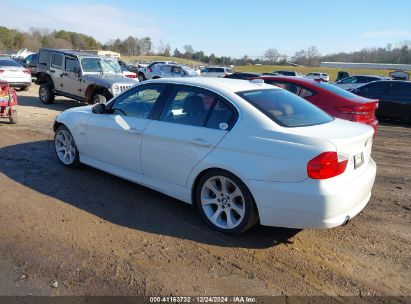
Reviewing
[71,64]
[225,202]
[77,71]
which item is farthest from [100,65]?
[225,202]

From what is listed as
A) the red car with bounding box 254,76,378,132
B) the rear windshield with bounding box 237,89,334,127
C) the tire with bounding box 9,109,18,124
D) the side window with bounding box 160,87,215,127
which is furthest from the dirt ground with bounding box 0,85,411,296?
the tire with bounding box 9,109,18,124

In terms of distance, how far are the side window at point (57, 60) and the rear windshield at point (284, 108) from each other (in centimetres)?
1072

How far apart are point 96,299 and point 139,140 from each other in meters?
2.22

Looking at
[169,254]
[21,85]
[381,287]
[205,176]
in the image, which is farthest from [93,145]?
[21,85]

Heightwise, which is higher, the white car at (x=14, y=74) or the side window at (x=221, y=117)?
the white car at (x=14, y=74)

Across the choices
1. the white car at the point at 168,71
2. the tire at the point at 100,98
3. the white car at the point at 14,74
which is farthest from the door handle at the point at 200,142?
the white car at the point at 168,71

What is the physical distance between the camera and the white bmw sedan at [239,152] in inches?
141

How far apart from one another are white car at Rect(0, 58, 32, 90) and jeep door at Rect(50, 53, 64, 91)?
4.40m

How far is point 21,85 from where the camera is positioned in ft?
58.1

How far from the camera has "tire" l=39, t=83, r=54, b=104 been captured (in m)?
13.9

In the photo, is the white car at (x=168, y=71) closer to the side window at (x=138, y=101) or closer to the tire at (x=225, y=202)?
the side window at (x=138, y=101)

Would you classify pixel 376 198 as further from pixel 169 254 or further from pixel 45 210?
pixel 45 210

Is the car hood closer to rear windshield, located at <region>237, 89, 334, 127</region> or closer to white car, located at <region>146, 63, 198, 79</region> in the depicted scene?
rear windshield, located at <region>237, 89, 334, 127</region>

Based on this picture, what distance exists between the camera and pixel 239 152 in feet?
12.7
